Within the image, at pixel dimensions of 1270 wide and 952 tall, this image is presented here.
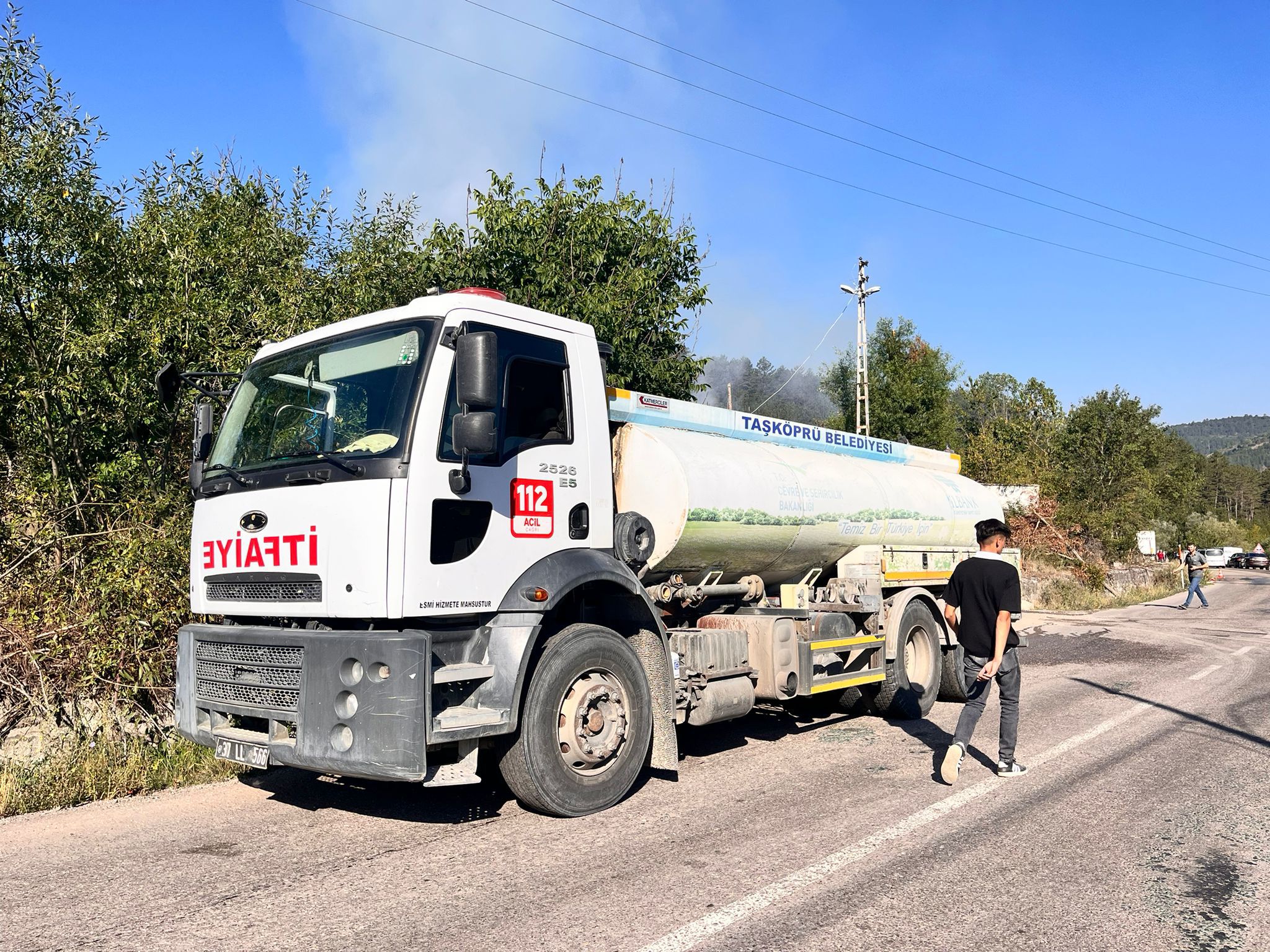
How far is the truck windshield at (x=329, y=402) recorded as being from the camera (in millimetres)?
5270

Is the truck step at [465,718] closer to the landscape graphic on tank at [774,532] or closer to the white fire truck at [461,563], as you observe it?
the white fire truck at [461,563]

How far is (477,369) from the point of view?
4.99 metres

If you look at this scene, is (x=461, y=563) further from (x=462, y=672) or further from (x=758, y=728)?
(x=758, y=728)

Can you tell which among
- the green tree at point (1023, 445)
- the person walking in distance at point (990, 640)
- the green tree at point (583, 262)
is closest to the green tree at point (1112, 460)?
the green tree at point (1023, 445)

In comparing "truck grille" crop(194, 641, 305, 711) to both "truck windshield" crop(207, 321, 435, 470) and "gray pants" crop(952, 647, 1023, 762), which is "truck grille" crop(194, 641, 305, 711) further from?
"gray pants" crop(952, 647, 1023, 762)

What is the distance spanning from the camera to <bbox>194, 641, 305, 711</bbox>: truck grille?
17.0ft

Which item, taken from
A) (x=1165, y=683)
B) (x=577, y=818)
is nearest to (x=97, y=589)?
(x=577, y=818)

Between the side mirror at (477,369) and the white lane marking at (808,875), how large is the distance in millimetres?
2720

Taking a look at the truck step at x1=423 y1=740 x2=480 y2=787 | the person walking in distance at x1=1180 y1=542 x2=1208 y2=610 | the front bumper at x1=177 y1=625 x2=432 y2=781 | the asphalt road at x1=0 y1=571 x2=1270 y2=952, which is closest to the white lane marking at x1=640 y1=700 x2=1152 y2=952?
the asphalt road at x1=0 y1=571 x2=1270 y2=952

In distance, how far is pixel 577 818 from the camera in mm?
5637

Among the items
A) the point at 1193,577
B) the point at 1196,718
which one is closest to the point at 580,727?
the point at 1196,718

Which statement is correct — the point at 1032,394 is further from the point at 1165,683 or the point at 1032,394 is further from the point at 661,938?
the point at 661,938

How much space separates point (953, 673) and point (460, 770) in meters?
6.84

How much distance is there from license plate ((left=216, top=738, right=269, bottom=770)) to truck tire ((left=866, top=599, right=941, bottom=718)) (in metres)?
5.95
